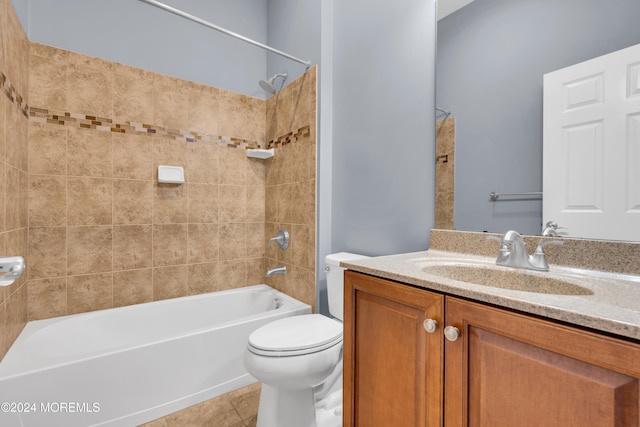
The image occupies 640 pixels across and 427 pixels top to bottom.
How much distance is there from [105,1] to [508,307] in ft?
8.55

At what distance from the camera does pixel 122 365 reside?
4.16 feet

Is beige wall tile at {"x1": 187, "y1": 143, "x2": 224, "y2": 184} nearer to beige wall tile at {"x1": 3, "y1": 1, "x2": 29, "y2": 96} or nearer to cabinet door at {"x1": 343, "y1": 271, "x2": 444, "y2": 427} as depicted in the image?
beige wall tile at {"x1": 3, "y1": 1, "x2": 29, "y2": 96}

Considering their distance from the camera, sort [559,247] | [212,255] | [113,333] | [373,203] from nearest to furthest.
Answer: [559,247] < [373,203] < [113,333] < [212,255]

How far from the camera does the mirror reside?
0.93 m

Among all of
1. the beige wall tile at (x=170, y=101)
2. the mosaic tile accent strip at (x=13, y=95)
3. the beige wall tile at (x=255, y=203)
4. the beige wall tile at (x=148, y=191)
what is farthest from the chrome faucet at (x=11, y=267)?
the beige wall tile at (x=255, y=203)

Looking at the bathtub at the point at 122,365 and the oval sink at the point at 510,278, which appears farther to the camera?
the bathtub at the point at 122,365

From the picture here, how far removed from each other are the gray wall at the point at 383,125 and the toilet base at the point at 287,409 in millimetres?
800

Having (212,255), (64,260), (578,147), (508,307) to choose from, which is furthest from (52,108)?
(578,147)

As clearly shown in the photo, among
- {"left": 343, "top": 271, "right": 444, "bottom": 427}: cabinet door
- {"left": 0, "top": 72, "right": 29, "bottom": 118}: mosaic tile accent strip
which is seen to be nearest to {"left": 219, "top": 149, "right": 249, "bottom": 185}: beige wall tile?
{"left": 0, "top": 72, "right": 29, "bottom": 118}: mosaic tile accent strip

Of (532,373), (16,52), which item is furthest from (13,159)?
(532,373)

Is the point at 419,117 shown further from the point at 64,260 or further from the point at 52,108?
the point at 64,260

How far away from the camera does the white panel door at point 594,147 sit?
32.9 inches

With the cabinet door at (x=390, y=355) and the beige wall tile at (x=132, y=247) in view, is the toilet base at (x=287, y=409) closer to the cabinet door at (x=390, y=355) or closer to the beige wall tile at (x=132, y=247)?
the cabinet door at (x=390, y=355)

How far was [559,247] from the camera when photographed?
0.94 meters
